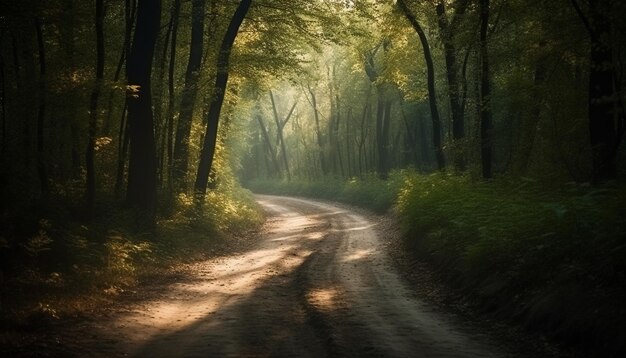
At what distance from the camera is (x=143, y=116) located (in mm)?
14633

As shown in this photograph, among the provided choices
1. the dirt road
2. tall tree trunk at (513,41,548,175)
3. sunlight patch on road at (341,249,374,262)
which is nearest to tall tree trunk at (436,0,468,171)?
tall tree trunk at (513,41,548,175)

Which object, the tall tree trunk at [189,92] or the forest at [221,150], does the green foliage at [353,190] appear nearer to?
the forest at [221,150]

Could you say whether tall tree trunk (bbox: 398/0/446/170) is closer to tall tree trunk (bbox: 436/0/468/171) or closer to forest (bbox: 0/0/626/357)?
forest (bbox: 0/0/626/357)

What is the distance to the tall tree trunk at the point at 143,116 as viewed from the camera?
47.2 feet

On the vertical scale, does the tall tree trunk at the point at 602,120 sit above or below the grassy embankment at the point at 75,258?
above

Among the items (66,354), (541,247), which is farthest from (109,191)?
(541,247)

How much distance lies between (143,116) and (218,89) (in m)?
4.41

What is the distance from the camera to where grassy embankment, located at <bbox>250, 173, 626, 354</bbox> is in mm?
6844

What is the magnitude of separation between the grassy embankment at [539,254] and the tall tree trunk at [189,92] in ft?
29.8

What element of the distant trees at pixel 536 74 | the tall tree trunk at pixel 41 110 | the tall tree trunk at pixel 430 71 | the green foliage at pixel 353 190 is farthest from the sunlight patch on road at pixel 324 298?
the green foliage at pixel 353 190

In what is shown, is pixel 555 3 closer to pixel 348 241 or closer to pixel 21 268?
pixel 348 241

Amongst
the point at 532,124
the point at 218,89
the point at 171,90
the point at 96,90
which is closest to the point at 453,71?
the point at 532,124

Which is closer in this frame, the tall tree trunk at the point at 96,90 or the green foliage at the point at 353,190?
the tall tree trunk at the point at 96,90

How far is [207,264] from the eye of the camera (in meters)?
14.4
